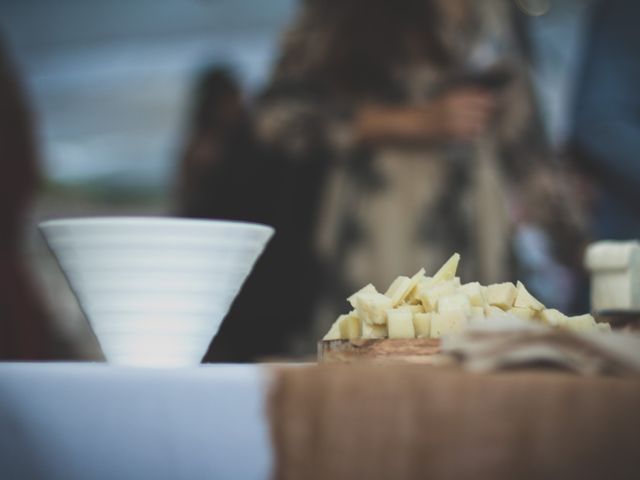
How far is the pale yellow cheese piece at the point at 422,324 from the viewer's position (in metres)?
0.68

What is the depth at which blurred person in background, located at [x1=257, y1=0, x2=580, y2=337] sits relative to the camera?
2.01m

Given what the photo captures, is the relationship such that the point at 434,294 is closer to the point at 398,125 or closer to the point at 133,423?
the point at 133,423

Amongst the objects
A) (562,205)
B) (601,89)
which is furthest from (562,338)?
(562,205)

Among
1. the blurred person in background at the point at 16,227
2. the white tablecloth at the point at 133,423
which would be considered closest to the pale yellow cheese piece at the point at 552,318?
the white tablecloth at the point at 133,423

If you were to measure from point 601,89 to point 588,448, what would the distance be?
1.37m

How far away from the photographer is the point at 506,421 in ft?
1.66

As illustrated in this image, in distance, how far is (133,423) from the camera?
609mm

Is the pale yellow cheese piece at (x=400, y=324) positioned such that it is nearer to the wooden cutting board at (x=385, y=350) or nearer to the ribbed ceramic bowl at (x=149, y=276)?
the wooden cutting board at (x=385, y=350)

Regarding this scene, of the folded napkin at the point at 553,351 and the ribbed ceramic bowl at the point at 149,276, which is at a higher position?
the ribbed ceramic bowl at the point at 149,276

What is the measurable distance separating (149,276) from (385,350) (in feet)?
0.69

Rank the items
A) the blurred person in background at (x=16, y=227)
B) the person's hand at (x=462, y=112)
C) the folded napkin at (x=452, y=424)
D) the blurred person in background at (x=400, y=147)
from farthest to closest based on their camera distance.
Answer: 1. the blurred person in background at (x=16, y=227)
2. the blurred person in background at (x=400, y=147)
3. the person's hand at (x=462, y=112)
4. the folded napkin at (x=452, y=424)

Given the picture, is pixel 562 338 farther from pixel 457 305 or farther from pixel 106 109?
pixel 106 109

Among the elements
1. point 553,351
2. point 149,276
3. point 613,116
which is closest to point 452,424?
point 553,351

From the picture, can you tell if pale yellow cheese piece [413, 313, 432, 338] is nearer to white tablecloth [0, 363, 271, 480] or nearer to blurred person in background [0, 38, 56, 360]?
white tablecloth [0, 363, 271, 480]
